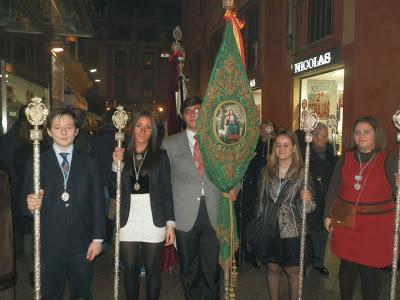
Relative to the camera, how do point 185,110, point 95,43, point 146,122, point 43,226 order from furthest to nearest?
point 95,43, point 185,110, point 146,122, point 43,226

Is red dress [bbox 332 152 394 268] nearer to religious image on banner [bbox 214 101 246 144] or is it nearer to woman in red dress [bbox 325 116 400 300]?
woman in red dress [bbox 325 116 400 300]

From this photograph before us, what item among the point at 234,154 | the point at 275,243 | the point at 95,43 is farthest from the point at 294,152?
the point at 95,43

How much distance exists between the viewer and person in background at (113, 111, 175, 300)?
3.35 metres

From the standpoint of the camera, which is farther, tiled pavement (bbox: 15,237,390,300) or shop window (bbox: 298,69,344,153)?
shop window (bbox: 298,69,344,153)

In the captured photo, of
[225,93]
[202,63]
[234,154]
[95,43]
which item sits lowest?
[234,154]

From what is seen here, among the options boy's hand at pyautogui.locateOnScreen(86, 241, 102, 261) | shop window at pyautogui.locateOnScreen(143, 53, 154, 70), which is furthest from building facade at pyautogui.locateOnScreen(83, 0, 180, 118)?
boy's hand at pyautogui.locateOnScreen(86, 241, 102, 261)

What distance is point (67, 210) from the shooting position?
2969 millimetres

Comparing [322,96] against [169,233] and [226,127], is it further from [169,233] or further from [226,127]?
[169,233]

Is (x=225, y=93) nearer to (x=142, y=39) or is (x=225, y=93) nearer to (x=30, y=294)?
(x=30, y=294)

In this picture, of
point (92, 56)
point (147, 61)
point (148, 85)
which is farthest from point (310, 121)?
point (92, 56)

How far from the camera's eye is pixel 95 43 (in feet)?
147

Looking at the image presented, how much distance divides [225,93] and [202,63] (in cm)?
1747

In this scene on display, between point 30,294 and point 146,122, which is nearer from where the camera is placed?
point 146,122

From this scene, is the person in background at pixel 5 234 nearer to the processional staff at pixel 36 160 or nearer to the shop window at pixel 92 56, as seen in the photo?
the processional staff at pixel 36 160
